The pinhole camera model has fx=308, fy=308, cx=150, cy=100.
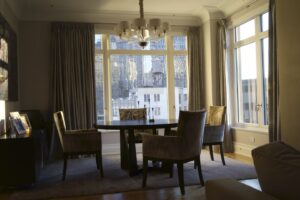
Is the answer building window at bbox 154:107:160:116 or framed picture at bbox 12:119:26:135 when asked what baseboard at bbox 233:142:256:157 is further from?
framed picture at bbox 12:119:26:135

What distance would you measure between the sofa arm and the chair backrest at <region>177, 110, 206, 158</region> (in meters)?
1.96

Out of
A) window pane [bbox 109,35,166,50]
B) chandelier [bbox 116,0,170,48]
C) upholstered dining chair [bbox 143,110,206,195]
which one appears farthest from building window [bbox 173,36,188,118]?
upholstered dining chair [bbox 143,110,206,195]

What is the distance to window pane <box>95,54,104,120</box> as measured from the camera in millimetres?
6398

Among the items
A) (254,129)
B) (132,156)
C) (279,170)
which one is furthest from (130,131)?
(279,170)

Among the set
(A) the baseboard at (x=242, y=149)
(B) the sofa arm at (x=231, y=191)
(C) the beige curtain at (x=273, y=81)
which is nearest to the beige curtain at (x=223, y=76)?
(A) the baseboard at (x=242, y=149)

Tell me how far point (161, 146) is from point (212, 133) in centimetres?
138

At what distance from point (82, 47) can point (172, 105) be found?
7.52ft

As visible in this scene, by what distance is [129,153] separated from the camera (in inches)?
171

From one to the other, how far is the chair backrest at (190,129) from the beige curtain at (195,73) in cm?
306

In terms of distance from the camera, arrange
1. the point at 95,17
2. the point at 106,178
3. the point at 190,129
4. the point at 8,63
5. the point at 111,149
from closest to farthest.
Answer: the point at 190,129
the point at 106,178
the point at 8,63
the point at 95,17
the point at 111,149

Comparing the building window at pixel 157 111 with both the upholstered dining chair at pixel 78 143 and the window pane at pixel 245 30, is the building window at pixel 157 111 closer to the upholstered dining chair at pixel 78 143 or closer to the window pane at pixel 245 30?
the window pane at pixel 245 30

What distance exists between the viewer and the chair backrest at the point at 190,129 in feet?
11.3

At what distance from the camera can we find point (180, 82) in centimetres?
688

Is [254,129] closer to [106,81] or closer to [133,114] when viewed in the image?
[133,114]
